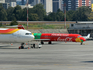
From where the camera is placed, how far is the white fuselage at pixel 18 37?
52469 millimetres

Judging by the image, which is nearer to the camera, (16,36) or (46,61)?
(46,61)

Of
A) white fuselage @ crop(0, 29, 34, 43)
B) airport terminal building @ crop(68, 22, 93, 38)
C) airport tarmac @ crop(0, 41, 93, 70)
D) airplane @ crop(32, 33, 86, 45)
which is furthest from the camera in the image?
airport terminal building @ crop(68, 22, 93, 38)

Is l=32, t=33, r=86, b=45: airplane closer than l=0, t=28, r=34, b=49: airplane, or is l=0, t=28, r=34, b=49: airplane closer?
Answer: l=0, t=28, r=34, b=49: airplane

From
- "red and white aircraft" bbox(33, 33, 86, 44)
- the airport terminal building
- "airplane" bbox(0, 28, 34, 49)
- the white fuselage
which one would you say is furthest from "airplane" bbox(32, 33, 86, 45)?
the airport terminal building

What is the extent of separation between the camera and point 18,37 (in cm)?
5259

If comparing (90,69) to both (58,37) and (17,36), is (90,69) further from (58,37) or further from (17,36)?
(58,37)

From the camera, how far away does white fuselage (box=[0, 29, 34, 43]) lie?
52469 millimetres

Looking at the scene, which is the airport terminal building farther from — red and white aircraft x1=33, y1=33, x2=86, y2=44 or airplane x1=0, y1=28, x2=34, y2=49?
airplane x1=0, y1=28, x2=34, y2=49

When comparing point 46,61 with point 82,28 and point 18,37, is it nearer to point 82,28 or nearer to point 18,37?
point 18,37

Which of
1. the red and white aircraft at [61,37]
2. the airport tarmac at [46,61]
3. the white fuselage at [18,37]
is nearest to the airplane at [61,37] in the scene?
the red and white aircraft at [61,37]

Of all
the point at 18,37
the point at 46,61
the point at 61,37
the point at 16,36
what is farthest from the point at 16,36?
the point at 46,61

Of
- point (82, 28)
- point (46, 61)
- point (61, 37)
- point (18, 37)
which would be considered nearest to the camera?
point (46, 61)

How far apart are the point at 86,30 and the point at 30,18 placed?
84608 mm

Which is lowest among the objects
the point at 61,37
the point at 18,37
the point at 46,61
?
the point at 61,37
